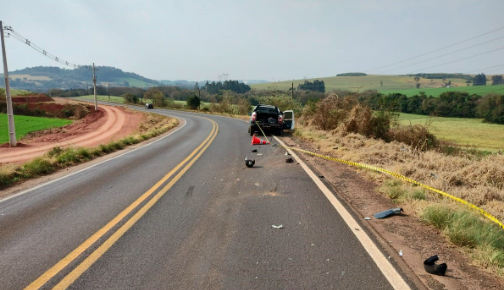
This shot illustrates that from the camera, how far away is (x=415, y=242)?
12.7ft

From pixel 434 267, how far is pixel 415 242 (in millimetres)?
783

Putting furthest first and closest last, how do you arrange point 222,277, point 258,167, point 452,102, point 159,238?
point 452,102 → point 258,167 → point 159,238 → point 222,277

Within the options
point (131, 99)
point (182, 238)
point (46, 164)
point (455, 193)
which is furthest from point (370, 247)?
point (131, 99)

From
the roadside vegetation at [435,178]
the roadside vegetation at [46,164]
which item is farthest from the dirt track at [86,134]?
the roadside vegetation at [435,178]

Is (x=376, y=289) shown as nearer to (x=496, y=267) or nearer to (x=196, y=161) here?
(x=496, y=267)

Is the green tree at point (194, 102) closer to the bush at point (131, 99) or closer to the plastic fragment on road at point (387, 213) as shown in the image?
the bush at point (131, 99)

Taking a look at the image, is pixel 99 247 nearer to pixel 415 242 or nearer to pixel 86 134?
pixel 415 242

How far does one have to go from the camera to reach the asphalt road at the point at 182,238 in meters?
3.13

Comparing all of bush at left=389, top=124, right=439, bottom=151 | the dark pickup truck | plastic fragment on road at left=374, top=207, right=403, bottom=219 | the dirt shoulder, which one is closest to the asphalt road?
plastic fragment on road at left=374, top=207, right=403, bottom=219

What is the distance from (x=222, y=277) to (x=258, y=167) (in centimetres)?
587

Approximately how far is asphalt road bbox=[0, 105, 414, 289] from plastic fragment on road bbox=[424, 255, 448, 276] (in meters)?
0.47

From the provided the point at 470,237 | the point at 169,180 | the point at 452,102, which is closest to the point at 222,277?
the point at 470,237

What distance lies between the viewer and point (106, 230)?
14.6ft

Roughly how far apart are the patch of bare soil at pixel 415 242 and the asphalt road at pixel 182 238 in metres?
0.41
